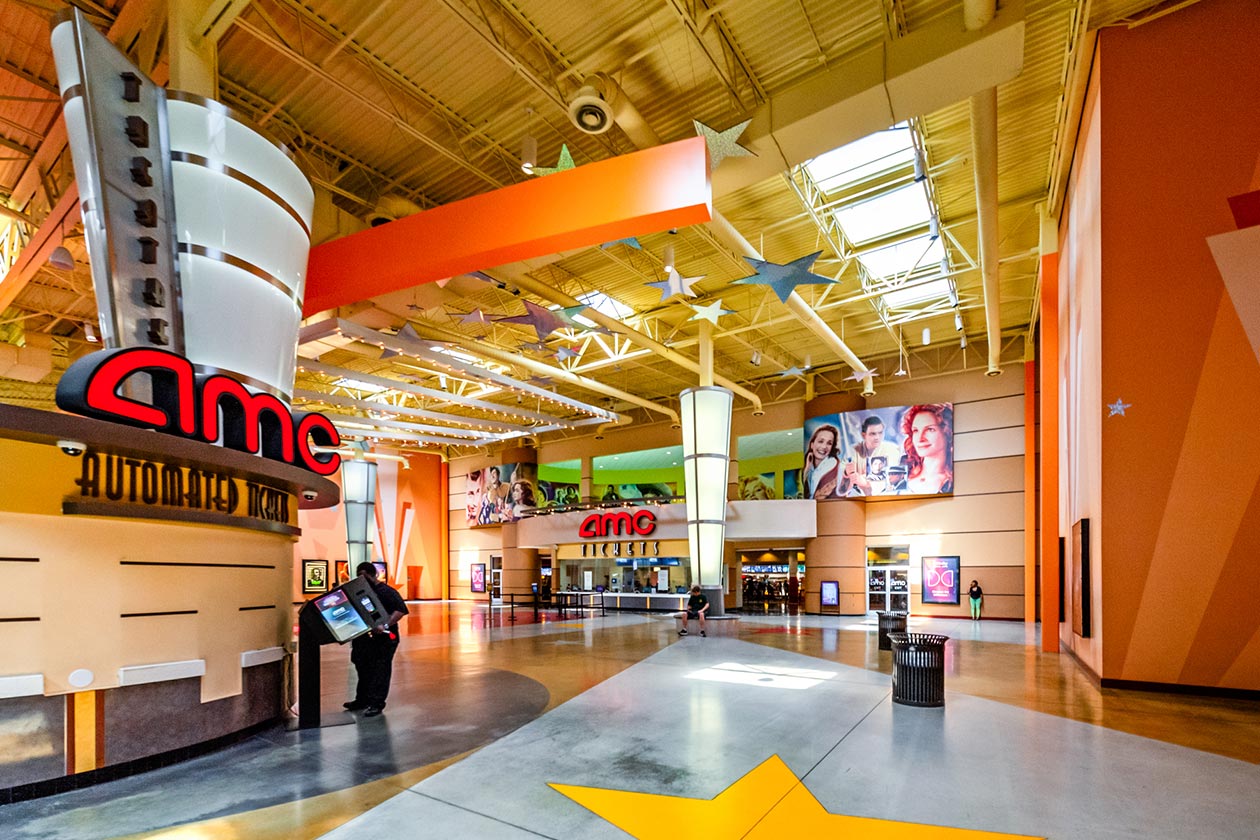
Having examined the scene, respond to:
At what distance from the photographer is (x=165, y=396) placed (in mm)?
5082

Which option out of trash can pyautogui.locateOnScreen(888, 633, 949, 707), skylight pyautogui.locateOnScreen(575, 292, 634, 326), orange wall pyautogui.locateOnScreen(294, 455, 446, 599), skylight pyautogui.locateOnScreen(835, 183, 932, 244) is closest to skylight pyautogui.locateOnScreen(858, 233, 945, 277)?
skylight pyautogui.locateOnScreen(835, 183, 932, 244)

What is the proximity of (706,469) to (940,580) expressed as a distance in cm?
877

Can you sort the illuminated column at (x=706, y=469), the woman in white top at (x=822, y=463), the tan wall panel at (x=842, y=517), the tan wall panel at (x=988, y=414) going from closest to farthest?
the illuminated column at (x=706, y=469) < the tan wall panel at (x=988, y=414) < the tan wall panel at (x=842, y=517) < the woman in white top at (x=822, y=463)

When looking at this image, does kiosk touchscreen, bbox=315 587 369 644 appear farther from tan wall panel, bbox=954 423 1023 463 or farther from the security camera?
tan wall panel, bbox=954 423 1023 463

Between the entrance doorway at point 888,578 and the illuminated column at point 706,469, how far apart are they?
641 cm

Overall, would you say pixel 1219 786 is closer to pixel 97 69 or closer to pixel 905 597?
pixel 97 69

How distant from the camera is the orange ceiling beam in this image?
7.09 metres

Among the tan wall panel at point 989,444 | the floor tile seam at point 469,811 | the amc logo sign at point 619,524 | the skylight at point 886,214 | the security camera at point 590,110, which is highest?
the skylight at point 886,214

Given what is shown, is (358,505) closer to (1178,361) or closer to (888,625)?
(888,625)

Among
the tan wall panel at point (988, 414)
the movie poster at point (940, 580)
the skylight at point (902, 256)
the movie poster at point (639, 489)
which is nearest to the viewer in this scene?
the skylight at point (902, 256)

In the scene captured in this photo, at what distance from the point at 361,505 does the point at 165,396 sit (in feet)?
71.3

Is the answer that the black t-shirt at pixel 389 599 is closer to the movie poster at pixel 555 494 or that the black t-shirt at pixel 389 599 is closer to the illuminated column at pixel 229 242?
the illuminated column at pixel 229 242

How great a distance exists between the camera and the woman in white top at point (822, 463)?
72.6 feet

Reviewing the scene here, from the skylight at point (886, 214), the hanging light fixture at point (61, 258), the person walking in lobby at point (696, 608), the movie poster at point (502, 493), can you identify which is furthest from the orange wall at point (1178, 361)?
the movie poster at point (502, 493)
